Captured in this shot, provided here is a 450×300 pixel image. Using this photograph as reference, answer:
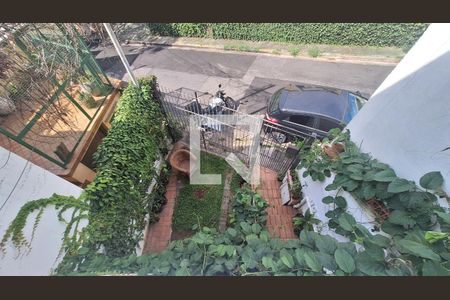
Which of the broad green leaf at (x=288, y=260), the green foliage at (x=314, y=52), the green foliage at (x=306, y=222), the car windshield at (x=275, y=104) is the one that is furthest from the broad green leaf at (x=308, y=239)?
the green foliage at (x=314, y=52)

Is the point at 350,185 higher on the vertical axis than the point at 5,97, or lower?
lower

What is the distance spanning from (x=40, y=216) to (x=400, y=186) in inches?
150

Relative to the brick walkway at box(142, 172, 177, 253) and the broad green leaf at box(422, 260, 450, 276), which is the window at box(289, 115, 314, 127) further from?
the broad green leaf at box(422, 260, 450, 276)

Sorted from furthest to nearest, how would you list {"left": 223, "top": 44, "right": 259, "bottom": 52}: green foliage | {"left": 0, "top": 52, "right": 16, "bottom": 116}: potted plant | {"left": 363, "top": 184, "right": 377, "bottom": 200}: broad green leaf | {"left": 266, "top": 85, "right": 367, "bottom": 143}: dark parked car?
1. {"left": 223, "top": 44, "right": 259, "bottom": 52}: green foliage
2. {"left": 266, "top": 85, "right": 367, "bottom": 143}: dark parked car
3. {"left": 0, "top": 52, "right": 16, "bottom": 116}: potted plant
4. {"left": 363, "top": 184, "right": 377, "bottom": 200}: broad green leaf

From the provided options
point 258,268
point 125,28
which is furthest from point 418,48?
point 125,28

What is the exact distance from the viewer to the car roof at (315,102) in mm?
5770

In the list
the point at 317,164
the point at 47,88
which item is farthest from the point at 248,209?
the point at 47,88

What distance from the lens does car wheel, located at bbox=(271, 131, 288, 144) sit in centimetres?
630

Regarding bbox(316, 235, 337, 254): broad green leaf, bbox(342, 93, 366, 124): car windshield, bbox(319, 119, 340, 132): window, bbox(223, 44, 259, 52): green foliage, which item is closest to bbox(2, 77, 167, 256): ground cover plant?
bbox(316, 235, 337, 254): broad green leaf

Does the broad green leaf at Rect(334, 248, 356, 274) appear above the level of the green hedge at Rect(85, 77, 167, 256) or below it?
below

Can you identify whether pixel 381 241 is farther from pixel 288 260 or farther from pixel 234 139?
pixel 234 139

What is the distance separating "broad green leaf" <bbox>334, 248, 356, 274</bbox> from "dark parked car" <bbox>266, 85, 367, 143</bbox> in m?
4.27

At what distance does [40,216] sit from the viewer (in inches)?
101

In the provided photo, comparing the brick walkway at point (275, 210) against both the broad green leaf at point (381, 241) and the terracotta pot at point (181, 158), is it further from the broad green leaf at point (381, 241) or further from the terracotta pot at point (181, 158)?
the broad green leaf at point (381, 241)
